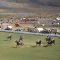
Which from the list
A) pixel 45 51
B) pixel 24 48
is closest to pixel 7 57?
pixel 24 48

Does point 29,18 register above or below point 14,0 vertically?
below

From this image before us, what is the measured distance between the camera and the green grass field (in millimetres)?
3756

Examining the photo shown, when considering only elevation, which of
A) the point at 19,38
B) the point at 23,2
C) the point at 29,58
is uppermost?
the point at 23,2

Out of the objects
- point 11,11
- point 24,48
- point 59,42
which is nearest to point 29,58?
point 24,48

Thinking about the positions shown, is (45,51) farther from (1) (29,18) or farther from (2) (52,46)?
(1) (29,18)

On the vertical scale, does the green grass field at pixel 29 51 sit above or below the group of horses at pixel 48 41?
below

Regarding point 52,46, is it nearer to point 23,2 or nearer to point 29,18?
point 29,18

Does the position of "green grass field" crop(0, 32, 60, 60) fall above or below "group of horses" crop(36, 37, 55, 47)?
below

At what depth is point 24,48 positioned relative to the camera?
149 inches

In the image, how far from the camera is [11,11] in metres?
3.86

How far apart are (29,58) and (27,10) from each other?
71cm

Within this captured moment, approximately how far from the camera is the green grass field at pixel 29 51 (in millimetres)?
3756

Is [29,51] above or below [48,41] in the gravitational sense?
below

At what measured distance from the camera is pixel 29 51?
3.78 metres
